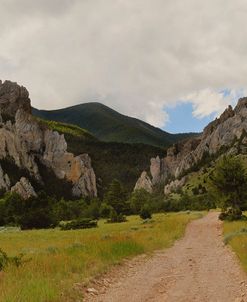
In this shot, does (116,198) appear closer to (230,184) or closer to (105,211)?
(105,211)

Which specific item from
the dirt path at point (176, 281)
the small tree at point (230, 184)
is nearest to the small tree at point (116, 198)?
the small tree at point (230, 184)

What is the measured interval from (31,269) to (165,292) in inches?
194

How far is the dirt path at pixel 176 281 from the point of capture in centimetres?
1250

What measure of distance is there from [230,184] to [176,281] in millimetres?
41633

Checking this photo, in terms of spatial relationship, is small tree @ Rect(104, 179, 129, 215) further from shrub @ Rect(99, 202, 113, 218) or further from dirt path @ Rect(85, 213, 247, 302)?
dirt path @ Rect(85, 213, 247, 302)

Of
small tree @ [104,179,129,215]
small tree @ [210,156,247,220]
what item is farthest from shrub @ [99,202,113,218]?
small tree @ [210,156,247,220]

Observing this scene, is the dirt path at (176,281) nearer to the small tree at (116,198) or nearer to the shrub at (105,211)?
the small tree at (116,198)

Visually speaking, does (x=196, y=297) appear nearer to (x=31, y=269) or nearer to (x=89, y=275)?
(x=89, y=275)

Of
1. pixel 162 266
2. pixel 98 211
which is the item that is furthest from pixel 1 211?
pixel 162 266

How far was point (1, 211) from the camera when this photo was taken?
105m

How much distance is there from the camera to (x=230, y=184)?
181 ft

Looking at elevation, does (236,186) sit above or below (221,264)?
above

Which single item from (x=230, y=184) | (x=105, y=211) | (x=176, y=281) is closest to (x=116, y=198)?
(x=105, y=211)

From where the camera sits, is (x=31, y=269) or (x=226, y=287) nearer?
(x=226, y=287)
